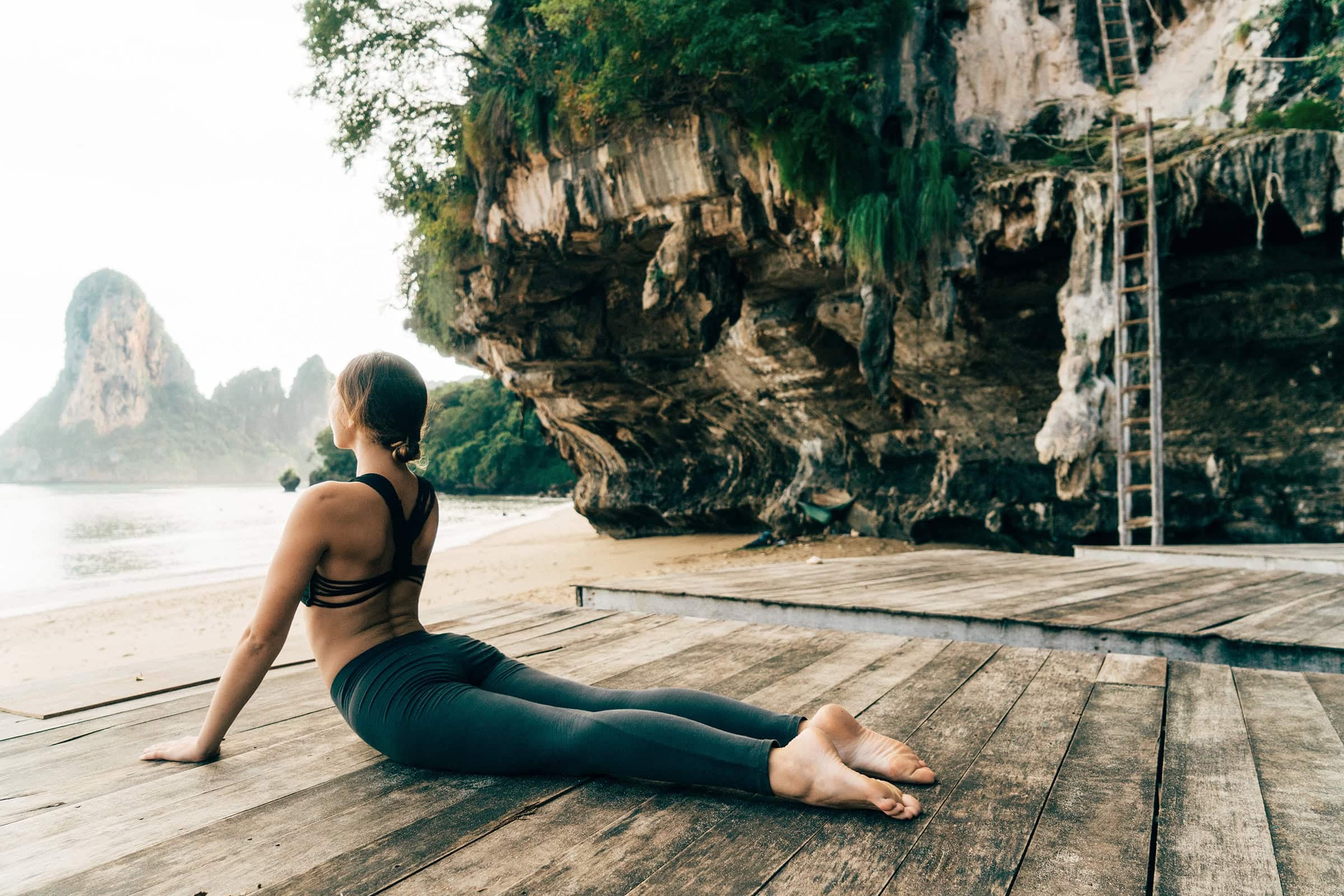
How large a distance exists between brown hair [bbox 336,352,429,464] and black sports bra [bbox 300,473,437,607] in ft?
0.38

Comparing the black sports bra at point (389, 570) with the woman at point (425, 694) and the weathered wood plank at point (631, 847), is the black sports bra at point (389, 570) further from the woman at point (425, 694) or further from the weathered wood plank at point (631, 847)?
the weathered wood plank at point (631, 847)

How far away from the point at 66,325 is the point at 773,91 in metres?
137

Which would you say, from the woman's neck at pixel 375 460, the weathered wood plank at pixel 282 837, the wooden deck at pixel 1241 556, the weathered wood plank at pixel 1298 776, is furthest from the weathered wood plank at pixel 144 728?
the wooden deck at pixel 1241 556

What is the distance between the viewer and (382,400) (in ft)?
7.89

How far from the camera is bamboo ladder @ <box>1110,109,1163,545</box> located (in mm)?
9305

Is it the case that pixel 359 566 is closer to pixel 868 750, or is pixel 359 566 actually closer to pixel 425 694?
pixel 425 694

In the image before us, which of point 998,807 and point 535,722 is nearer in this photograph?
point 998,807

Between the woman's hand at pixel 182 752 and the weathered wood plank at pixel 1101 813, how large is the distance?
2.34m

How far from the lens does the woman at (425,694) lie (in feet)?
6.66

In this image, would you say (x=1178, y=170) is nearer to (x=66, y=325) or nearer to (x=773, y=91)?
(x=773, y=91)

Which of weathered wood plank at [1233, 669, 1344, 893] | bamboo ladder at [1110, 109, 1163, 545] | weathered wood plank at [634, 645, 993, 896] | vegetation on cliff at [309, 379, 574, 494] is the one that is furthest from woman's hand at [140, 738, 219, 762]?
vegetation on cliff at [309, 379, 574, 494]

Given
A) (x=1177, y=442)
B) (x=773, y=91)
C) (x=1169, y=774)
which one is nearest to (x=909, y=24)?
(x=773, y=91)

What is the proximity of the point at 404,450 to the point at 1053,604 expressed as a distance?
3750 millimetres

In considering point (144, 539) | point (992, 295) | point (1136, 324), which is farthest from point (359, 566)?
point (144, 539)
